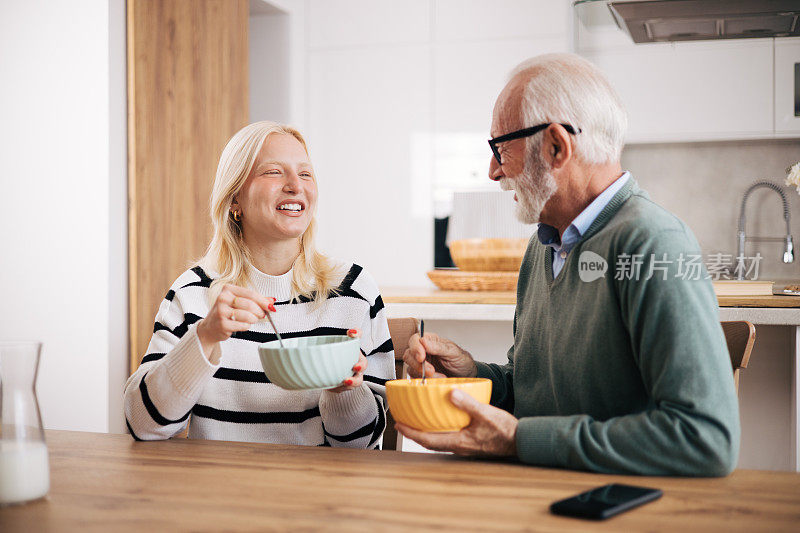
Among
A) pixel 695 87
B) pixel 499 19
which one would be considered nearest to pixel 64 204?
pixel 499 19

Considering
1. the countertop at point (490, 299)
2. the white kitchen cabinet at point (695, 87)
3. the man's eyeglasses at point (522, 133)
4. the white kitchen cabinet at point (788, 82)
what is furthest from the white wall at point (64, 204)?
the white kitchen cabinet at point (788, 82)

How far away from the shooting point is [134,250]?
9.91 ft

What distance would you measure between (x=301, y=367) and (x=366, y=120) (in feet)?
12.4

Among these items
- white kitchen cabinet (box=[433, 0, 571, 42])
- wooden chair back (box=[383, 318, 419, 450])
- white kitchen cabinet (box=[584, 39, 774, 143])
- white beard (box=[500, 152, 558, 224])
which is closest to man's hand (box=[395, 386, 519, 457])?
white beard (box=[500, 152, 558, 224])

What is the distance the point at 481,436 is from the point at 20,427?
591 mm

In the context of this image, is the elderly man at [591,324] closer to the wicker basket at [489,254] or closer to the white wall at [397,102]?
the wicker basket at [489,254]

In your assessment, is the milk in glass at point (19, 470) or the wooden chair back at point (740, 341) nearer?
the milk in glass at point (19, 470)

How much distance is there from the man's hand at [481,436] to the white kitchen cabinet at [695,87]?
3.53 metres

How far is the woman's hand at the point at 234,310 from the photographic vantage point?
122 cm

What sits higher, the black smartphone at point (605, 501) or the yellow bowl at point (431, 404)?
the yellow bowl at point (431, 404)

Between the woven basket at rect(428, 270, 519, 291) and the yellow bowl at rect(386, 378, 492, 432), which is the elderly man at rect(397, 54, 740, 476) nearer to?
the yellow bowl at rect(386, 378, 492, 432)

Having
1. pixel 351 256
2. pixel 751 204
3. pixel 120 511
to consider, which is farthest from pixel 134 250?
pixel 751 204

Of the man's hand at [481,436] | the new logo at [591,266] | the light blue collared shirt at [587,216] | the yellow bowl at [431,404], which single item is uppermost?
the light blue collared shirt at [587,216]

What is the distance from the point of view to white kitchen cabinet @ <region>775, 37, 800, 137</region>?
13.4ft
